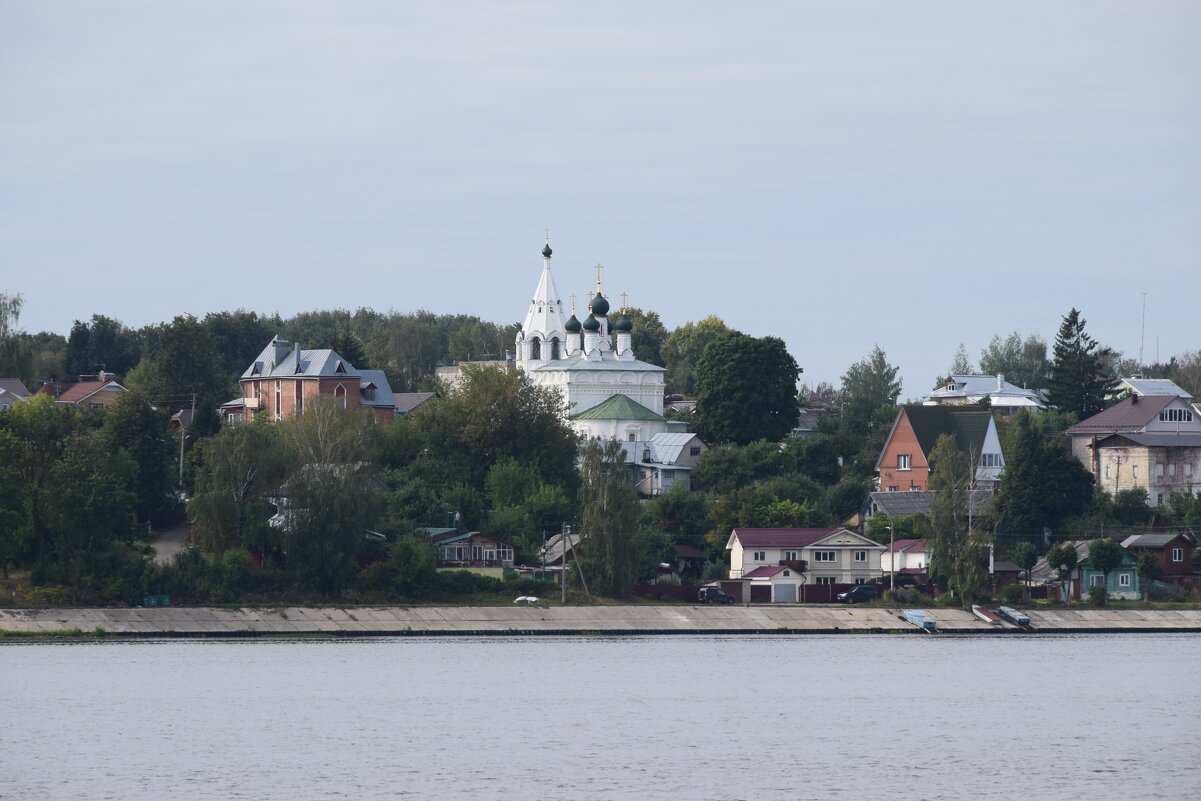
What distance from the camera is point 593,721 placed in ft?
141

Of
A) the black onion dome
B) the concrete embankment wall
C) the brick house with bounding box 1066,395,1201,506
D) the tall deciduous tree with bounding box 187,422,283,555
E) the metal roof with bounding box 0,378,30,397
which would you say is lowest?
the concrete embankment wall

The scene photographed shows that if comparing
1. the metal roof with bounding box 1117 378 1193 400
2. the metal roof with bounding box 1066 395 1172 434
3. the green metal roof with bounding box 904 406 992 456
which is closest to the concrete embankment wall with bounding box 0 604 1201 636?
the metal roof with bounding box 1066 395 1172 434

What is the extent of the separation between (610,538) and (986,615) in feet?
46.5

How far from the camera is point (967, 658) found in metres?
59.2

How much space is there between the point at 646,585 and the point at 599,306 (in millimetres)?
43568

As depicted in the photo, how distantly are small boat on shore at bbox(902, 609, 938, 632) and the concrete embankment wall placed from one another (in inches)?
10.1

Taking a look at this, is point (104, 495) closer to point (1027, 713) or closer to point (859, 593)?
point (859, 593)

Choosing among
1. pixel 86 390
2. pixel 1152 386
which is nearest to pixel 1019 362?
pixel 1152 386

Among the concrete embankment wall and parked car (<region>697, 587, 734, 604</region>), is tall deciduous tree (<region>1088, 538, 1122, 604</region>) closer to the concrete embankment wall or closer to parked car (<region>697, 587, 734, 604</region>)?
the concrete embankment wall

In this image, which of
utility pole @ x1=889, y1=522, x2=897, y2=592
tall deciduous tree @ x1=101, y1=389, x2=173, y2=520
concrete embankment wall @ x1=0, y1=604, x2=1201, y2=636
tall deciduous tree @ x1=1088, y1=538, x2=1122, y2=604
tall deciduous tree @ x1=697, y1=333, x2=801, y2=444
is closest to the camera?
concrete embankment wall @ x1=0, y1=604, x2=1201, y2=636

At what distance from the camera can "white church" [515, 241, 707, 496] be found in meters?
97.8

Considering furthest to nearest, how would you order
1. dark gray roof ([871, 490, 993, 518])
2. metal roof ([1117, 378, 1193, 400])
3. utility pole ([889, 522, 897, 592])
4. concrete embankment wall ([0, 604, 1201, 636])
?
metal roof ([1117, 378, 1193, 400]) < dark gray roof ([871, 490, 993, 518]) < utility pole ([889, 522, 897, 592]) < concrete embankment wall ([0, 604, 1201, 636])

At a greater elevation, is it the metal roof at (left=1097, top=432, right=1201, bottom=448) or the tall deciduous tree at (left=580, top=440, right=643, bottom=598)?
the metal roof at (left=1097, top=432, right=1201, bottom=448)

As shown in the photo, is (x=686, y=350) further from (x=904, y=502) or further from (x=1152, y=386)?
(x=904, y=502)
